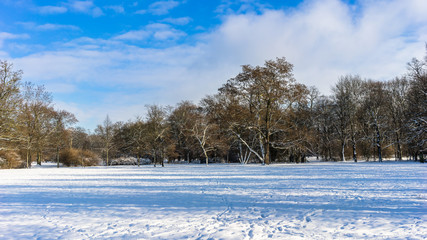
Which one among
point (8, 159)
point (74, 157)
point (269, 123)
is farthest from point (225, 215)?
point (74, 157)

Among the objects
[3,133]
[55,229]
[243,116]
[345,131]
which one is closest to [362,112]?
[345,131]

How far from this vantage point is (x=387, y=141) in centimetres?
4150

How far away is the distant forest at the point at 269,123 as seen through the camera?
1246 inches

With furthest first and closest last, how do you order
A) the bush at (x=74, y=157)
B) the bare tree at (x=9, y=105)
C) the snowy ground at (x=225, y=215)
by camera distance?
the bush at (x=74, y=157) < the bare tree at (x=9, y=105) < the snowy ground at (x=225, y=215)

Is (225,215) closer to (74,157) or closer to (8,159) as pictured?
(8,159)

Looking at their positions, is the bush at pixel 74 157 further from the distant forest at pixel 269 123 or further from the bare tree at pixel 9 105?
the bare tree at pixel 9 105

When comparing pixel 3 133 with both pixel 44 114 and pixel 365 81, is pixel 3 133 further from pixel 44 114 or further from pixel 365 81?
pixel 365 81

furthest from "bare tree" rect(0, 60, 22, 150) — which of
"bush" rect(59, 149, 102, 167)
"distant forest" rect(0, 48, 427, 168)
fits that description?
"bush" rect(59, 149, 102, 167)

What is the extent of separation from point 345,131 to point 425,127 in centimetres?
1185

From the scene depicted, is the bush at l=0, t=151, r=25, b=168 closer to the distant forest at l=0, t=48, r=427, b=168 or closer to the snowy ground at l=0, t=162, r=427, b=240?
the distant forest at l=0, t=48, r=427, b=168

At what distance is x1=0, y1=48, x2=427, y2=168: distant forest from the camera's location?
31641 millimetres

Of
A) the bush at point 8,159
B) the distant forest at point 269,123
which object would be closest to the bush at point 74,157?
the distant forest at point 269,123

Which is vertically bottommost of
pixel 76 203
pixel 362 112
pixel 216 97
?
pixel 76 203

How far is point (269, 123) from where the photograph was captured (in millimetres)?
33219
